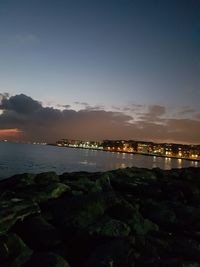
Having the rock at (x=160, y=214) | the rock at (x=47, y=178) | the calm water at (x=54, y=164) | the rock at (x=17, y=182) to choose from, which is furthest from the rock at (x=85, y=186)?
the calm water at (x=54, y=164)

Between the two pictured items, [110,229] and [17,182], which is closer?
[110,229]

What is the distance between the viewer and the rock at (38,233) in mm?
7977

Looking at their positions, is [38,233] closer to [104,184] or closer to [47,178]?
[104,184]

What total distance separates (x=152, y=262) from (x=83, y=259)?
1.91m

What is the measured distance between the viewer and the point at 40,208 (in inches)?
391

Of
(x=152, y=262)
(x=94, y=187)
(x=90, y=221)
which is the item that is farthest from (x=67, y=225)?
(x=94, y=187)

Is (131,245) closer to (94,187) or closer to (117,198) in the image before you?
(117,198)

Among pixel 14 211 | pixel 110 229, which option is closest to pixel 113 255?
pixel 110 229

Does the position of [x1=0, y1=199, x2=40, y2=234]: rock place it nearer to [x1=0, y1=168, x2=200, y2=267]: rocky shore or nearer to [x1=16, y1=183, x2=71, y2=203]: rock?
[x1=0, y1=168, x2=200, y2=267]: rocky shore

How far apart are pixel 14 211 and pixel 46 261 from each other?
8.28 feet

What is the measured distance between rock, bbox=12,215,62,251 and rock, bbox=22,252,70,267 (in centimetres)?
98

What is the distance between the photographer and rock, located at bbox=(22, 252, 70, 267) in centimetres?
643

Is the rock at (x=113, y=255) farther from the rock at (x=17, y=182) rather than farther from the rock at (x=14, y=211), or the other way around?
the rock at (x=17, y=182)

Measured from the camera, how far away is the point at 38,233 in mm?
8258
